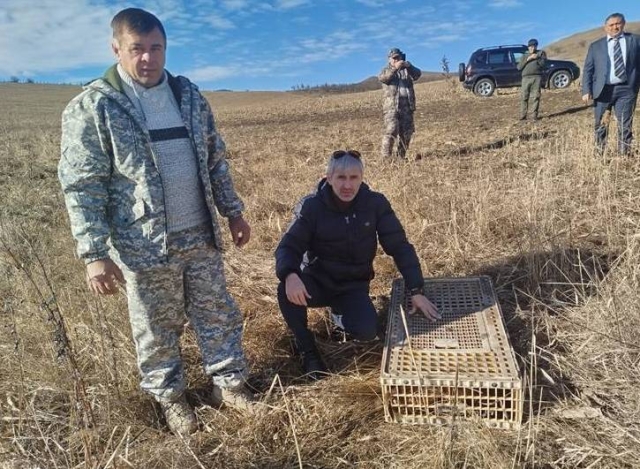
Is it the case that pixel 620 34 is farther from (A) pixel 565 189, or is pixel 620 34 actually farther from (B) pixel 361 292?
(B) pixel 361 292

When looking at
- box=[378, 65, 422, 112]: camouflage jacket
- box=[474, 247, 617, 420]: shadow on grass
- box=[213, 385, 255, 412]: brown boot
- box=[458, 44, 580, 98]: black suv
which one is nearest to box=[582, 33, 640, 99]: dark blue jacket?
box=[378, 65, 422, 112]: camouflage jacket

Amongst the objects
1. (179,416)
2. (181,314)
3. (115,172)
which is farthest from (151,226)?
(179,416)

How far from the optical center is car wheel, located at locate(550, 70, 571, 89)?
53.4 feet

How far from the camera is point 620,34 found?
5.91 metres

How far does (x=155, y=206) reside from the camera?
2.14 metres

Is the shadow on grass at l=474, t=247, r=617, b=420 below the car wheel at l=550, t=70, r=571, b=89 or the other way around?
below

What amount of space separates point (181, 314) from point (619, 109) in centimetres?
578

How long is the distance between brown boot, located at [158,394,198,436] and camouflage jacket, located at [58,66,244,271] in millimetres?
719

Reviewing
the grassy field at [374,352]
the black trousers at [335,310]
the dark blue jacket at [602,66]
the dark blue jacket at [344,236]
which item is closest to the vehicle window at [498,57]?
the dark blue jacket at [602,66]

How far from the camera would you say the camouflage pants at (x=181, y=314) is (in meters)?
2.27

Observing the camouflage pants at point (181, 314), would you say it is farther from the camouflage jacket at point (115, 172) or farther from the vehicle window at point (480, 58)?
the vehicle window at point (480, 58)

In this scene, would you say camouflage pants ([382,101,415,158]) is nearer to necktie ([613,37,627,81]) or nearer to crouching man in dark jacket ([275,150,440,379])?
necktie ([613,37,627,81])

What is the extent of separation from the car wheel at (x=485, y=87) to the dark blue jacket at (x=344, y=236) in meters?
15.8

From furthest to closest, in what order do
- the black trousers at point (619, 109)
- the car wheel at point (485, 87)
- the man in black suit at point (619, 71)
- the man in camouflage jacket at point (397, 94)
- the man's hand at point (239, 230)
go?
the car wheel at point (485, 87)
the man in camouflage jacket at point (397, 94)
the man in black suit at point (619, 71)
the black trousers at point (619, 109)
the man's hand at point (239, 230)
